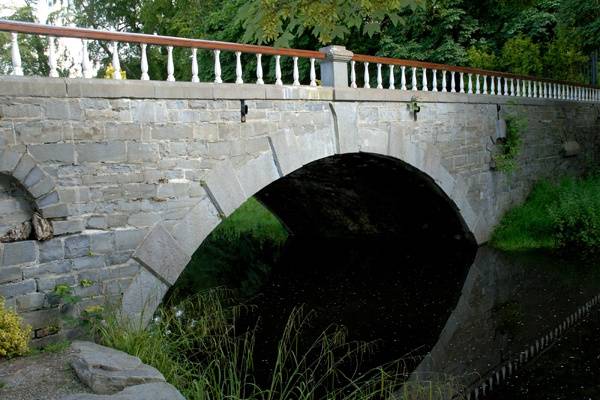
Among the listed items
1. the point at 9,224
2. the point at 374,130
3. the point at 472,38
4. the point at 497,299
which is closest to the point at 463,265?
the point at 497,299

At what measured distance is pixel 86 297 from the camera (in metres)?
5.23

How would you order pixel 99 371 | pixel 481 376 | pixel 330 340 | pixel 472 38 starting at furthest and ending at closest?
pixel 472 38 → pixel 330 340 → pixel 481 376 → pixel 99 371

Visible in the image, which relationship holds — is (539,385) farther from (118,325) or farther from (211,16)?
(211,16)

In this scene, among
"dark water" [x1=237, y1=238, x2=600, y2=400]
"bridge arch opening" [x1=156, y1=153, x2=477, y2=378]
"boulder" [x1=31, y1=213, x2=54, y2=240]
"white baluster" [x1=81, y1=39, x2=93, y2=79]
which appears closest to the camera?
"boulder" [x1=31, y1=213, x2=54, y2=240]

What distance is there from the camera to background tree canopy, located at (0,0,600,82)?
1405 centimetres

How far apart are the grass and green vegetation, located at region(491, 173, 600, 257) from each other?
16.8ft

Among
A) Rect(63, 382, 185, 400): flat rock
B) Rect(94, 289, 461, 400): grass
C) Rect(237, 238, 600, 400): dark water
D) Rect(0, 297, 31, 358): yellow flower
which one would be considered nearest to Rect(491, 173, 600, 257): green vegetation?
Rect(237, 238, 600, 400): dark water

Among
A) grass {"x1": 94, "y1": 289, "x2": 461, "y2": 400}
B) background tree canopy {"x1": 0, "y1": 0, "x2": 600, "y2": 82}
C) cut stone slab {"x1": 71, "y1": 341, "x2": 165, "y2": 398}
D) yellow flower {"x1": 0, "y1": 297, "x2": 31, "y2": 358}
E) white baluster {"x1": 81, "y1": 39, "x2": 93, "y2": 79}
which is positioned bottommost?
grass {"x1": 94, "y1": 289, "x2": 461, "y2": 400}

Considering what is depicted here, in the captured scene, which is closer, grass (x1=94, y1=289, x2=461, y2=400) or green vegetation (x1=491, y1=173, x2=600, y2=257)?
grass (x1=94, y1=289, x2=461, y2=400)

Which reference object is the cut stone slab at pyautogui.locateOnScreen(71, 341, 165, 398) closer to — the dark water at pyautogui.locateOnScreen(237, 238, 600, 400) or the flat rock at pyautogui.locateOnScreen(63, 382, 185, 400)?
the flat rock at pyautogui.locateOnScreen(63, 382, 185, 400)

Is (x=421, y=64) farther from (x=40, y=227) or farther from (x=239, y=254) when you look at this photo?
(x=40, y=227)

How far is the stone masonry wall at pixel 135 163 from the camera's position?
489 centimetres

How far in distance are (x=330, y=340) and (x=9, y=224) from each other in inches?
135

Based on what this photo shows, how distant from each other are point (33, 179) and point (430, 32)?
550 inches
